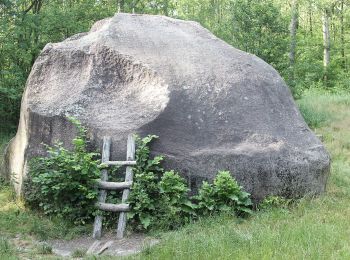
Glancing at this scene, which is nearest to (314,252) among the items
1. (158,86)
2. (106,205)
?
(106,205)

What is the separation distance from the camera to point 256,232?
20.2ft

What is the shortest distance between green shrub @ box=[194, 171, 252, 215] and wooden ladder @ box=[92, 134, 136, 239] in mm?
1090

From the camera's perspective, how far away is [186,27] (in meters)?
10.3

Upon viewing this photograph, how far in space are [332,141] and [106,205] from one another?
738cm

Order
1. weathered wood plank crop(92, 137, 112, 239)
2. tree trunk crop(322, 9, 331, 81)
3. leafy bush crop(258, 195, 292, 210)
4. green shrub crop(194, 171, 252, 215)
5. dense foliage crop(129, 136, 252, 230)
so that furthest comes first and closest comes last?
tree trunk crop(322, 9, 331, 81) → leafy bush crop(258, 195, 292, 210) → green shrub crop(194, 171, 252, 215) → dense foliage crop(129, 136, 252, 230) → weathered wood plank crop(92, 137, 112, 239)

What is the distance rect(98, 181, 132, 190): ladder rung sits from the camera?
7.12m

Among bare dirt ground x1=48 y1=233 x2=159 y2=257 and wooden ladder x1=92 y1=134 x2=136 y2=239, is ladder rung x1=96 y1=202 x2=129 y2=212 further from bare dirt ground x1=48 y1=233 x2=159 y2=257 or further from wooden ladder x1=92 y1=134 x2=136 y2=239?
bare dirt ground x1=48 y1=233 x2=159 y2=257

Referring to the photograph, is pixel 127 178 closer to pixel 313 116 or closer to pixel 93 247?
pixel 93 247

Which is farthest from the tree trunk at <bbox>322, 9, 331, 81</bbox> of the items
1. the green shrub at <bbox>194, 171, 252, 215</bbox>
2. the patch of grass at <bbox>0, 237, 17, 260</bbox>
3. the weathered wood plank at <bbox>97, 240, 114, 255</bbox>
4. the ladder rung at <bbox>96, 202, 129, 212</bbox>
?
the patch of grass at <bbox>0, 237, 17, 260</bbox>

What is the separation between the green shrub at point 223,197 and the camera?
7250 mm

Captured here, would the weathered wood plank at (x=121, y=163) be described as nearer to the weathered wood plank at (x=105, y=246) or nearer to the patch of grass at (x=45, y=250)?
the weathered wood plank at (x=105, y=246)

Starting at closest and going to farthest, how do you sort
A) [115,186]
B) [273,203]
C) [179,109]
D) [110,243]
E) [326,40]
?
[110,243], [115,186], [273,203], [179,109], [326,40]

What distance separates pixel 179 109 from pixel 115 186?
170 centimetres

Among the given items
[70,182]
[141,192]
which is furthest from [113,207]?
[70,182]
